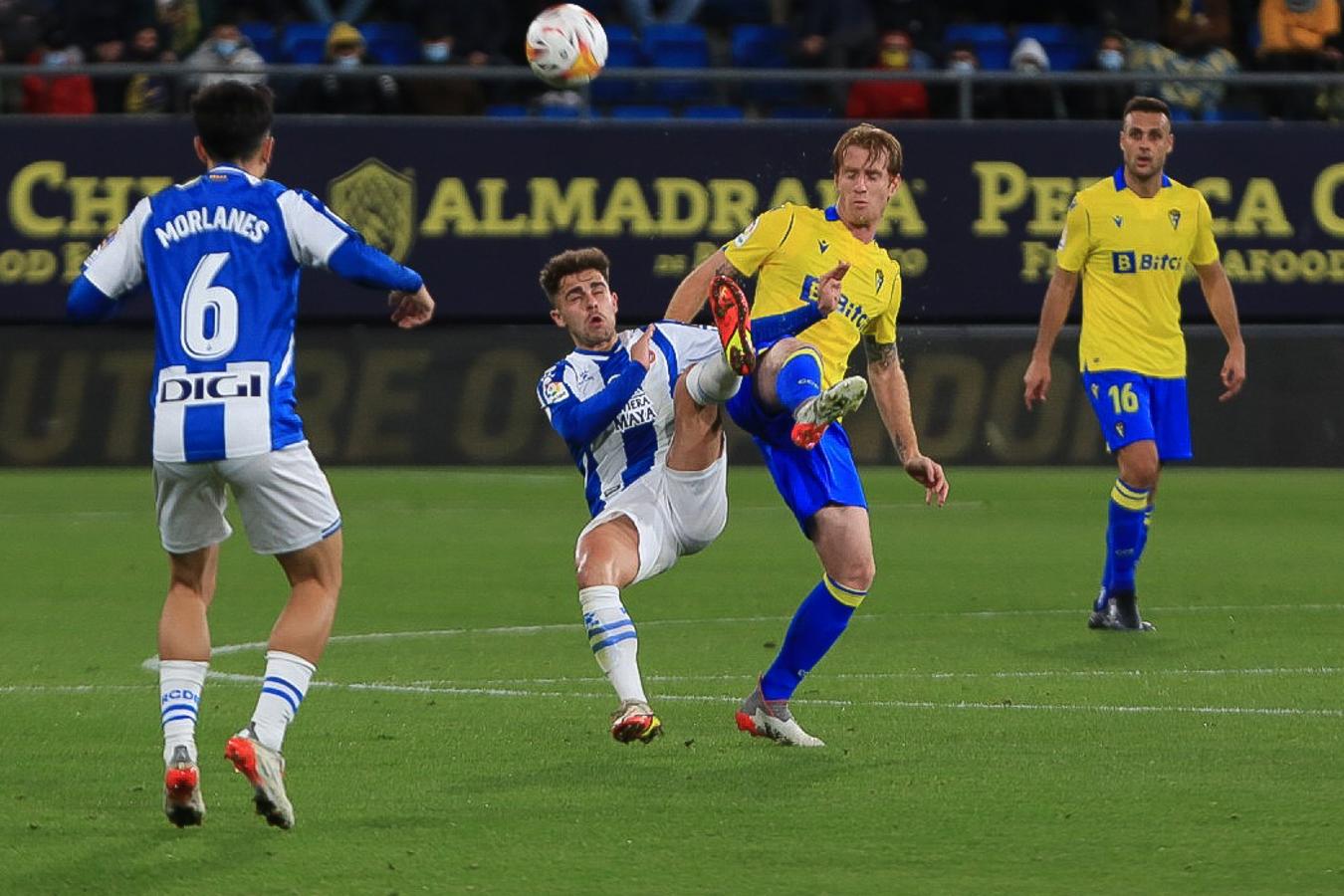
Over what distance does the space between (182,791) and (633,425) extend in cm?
204

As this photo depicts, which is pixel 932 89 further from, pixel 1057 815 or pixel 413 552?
pixel 1057 815

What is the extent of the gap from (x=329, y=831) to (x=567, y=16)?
8.41 meters

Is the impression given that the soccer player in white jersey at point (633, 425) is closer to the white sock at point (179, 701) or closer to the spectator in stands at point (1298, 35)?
the white sock at point (179, 701)

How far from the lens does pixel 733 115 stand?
18.7m

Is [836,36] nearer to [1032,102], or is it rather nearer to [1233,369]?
[1032,102]

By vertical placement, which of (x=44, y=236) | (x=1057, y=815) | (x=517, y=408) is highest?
(x=1057, y=815)

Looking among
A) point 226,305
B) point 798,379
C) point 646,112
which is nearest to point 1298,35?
point 646,112

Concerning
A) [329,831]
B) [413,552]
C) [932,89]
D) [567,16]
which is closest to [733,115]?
[932,89]

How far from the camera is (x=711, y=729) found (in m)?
7.66

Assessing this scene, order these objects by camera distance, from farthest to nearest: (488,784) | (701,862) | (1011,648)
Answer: (1011,648) → (488,784) → (701,862)

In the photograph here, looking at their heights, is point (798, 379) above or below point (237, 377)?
below

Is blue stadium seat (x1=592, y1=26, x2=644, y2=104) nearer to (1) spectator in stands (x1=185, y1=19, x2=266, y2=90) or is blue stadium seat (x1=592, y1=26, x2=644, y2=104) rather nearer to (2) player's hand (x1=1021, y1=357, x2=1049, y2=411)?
(1) spectator in stands (x1=185, y1=19, x2=266, y2=90)

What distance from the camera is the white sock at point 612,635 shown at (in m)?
6.81

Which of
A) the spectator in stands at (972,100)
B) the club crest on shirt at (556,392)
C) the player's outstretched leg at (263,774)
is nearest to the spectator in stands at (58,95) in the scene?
the spectator in stands at (972,100)
